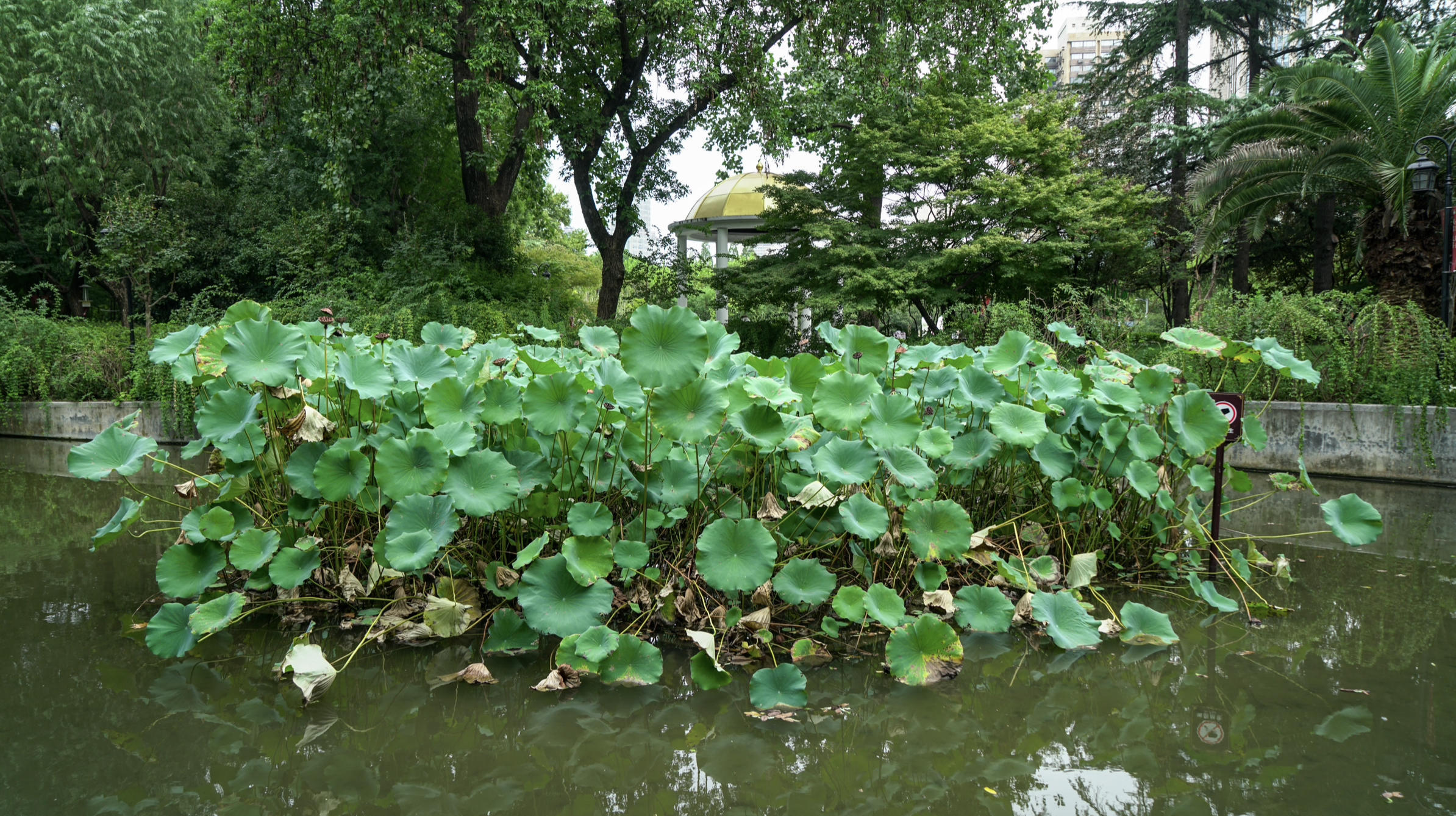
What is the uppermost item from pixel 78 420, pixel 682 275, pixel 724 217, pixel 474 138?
pixel 474 138

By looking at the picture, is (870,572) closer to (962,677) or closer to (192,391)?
(962,677)

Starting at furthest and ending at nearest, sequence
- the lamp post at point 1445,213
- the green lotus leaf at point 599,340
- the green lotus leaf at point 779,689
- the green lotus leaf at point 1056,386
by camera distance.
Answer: the lamp post at point 1445,213
the green lotus leaf at point 599,340
the green lotus leaf at point 1056,386
the green lotus leaf at point 779,689

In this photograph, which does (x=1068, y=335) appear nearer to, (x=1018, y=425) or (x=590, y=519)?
(x=1018, y=425)

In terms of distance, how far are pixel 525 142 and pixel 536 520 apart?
11062mm

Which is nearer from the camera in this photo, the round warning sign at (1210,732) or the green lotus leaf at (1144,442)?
the round warning sign at (1210,732)

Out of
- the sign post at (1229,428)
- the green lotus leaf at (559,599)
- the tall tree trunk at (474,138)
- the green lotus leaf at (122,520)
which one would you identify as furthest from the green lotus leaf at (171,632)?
the tall tree trunk at (474,138)

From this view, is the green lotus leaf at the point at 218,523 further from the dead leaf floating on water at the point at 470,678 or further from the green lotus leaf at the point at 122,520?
the dead leaf floating on water at the point at 470,678

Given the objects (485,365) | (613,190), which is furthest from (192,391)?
(485,365)

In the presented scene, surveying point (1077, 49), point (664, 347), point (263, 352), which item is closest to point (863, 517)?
point (664, 347)

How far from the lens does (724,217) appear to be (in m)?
19.2

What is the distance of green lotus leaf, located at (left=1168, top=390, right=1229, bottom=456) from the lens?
3.21m

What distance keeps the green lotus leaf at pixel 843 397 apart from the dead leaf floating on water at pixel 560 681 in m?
1.10

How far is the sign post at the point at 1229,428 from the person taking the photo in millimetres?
3350

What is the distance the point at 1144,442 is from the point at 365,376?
2820mm
